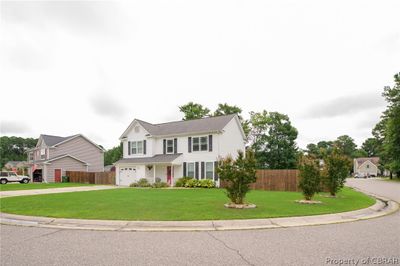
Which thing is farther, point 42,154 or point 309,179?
point 42,154

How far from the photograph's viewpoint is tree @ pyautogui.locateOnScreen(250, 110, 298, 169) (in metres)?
45.8

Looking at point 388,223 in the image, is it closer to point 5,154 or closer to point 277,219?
point 277,219

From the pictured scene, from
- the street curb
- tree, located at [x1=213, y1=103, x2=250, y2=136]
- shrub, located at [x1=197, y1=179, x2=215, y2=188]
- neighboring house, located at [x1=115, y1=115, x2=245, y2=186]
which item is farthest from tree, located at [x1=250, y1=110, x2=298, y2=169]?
the street curb

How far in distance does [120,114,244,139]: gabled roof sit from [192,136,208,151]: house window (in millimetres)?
755

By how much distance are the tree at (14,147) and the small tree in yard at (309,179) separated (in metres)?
120

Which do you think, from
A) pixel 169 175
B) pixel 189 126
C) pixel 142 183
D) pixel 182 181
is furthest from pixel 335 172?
pixel 142 183

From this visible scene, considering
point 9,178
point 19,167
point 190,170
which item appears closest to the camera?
point 190,170

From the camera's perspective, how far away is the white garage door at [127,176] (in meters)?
32.7

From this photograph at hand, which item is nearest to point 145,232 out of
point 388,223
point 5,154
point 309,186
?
point 388,223

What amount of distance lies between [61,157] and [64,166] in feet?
4.68

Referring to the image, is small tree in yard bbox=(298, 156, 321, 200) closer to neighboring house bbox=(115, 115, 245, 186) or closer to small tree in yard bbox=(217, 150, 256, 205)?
small tree in yard bbox=(217, 150, 256, 205)

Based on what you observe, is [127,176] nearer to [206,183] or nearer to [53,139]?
[206,183]

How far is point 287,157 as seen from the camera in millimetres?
45812

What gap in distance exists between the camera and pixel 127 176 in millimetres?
33281
